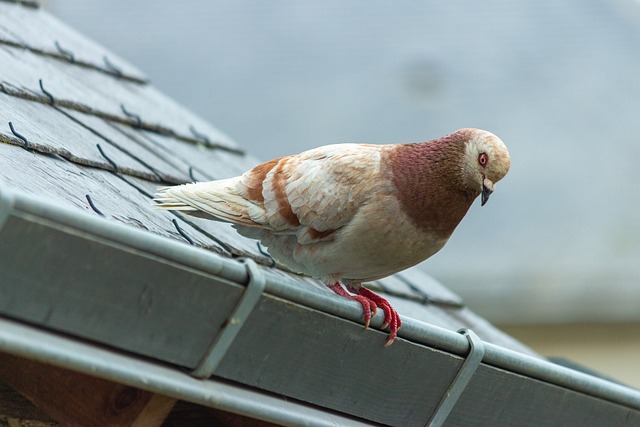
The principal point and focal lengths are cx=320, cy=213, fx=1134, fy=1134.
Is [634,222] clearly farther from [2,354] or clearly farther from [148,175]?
[2,354]

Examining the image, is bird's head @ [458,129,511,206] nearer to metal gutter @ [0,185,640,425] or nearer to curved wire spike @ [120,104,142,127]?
metal gutter @ [0,185,640,425]

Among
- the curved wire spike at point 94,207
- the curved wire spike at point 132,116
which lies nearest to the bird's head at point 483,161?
the curved wire spike at point 94,207

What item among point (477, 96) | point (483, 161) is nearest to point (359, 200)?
point (483, 161)

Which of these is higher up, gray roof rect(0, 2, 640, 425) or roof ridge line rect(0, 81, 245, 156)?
gray roof rect(0, 2, 640, 425)

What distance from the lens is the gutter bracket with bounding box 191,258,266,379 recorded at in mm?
2146

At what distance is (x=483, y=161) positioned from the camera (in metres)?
3.30

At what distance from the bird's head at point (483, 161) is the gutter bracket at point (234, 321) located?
50.5 inches

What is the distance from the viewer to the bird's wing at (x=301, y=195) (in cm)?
323

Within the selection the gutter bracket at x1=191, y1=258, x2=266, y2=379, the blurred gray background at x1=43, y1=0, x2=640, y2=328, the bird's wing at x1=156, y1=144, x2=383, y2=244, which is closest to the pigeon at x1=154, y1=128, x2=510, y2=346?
the bird's wing at x1=156, y1=144, x2=383, y2=244

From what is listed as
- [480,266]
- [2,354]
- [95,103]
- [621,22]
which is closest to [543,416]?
[2,354]

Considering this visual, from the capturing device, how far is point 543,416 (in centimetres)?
293

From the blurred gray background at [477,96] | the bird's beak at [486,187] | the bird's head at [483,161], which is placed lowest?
the blurred gray background at [477,96]

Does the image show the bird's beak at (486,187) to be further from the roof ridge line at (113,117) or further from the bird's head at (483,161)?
the roof ridge line at (113,117)

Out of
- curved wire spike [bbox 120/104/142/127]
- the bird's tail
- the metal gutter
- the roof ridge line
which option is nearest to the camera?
the metal gutter
